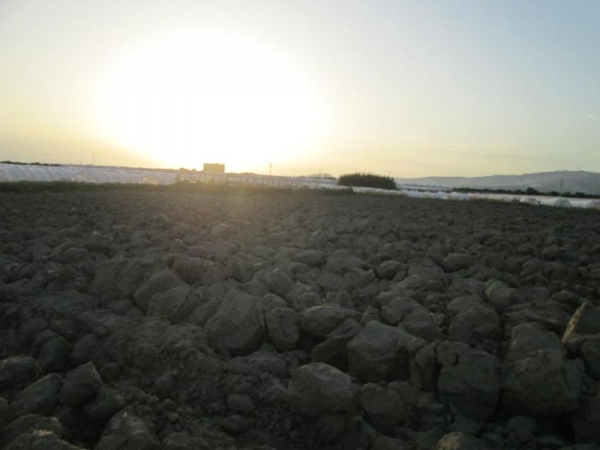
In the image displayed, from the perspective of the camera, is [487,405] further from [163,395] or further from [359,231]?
[359,231]

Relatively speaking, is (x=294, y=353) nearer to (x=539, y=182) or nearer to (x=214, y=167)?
(x=214, y=167)

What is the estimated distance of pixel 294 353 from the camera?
2811 millimetres

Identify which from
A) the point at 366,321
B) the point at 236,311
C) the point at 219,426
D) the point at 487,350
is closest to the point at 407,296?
the point at 366,321

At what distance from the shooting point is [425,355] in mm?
2465

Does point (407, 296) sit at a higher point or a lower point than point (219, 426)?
higher

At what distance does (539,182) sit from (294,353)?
210ft

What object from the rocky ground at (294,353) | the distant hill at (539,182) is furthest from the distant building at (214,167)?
the rocky ground at (294,353)

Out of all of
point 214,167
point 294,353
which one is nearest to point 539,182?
point 214,167

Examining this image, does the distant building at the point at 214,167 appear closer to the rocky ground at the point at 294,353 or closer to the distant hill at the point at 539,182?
the distant hill at the point at 539,182

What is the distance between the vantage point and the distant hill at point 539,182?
155 feet

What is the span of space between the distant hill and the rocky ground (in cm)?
4469

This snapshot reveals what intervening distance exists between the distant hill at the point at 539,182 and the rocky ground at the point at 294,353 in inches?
1759

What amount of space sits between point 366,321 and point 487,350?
0.67 m

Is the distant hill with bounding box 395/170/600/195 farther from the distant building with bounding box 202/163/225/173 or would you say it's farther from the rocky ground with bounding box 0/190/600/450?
the rocky ground with bounding box 0/190/600/450
